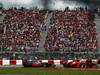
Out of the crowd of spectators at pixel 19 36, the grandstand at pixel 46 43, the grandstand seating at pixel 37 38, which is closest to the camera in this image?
the grandstand seating at pixel 37 38

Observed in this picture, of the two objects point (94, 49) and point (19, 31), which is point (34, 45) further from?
point (94, 49)

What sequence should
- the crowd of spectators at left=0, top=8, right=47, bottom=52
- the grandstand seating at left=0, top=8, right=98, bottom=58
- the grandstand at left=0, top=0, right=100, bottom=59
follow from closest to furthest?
the grandstand seating at left=0, top=8, right=98, bottom=58 → the grandstand at left=0, top=0, right=100, bottom=59 → the crowd of spectators at left=0, top=8, right=47, bottom=52

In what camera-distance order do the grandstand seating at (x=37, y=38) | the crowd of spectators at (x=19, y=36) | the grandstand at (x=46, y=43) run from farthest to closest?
the crowd of spectators at (x=19, y=36) < the grandstand at (x=46, y=43) < the grandstand seating at (x=37, y=38)

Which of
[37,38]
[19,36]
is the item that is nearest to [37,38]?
[37,38]

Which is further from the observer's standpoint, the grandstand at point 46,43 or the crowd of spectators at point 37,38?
the grandstand at point 46,43

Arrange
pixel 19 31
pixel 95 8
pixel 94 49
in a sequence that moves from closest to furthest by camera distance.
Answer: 1. pixel 95 8
2. pixel 94 49
3. pixel 19 31

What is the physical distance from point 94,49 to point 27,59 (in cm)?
669

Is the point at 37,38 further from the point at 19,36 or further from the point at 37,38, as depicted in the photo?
the point at 19,36

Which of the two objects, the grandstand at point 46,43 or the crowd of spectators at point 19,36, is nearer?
the grandstand at point 46,43

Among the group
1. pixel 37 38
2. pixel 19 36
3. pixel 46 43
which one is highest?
pixel 19 36

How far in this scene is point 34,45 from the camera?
3325 centimetres

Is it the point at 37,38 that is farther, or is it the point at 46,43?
the point at 37,38

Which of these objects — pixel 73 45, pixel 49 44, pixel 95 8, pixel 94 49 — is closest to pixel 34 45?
pixel 49 44

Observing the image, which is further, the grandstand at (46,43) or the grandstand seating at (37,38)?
the grandstand at (46,43)
